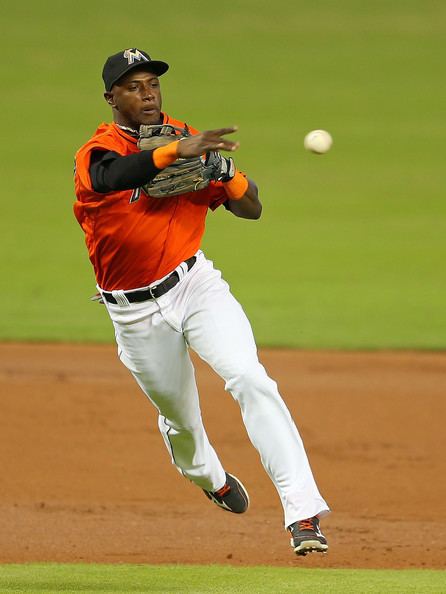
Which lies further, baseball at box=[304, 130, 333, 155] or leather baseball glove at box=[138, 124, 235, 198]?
baseball at box=[304, 130, 333, 155]

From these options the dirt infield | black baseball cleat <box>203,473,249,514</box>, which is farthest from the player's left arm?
the dirt infield

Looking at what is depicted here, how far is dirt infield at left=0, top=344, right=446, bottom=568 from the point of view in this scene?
6.70 m

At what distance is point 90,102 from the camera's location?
73.8ft

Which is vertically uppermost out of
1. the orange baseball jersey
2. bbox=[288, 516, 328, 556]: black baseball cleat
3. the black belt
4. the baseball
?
the baseball

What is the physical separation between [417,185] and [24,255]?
6.92 meters

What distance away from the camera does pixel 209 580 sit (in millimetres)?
5672

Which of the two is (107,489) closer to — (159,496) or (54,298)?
(159,496)

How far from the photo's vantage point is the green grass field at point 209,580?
536 centimetres

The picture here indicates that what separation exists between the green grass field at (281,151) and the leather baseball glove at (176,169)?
7.17 meters

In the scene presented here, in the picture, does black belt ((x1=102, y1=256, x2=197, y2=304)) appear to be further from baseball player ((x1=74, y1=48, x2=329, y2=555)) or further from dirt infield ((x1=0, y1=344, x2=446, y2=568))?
dirt infield ((x1=0, y1=344, x2=446, y2=568))

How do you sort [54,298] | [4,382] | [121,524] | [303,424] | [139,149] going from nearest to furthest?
[139,149], [121,524], [303,424], [4,382], [54,298]

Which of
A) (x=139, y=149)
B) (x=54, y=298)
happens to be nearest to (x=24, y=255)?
(x=54, y=298)

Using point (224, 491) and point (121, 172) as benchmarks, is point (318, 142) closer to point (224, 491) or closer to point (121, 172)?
point (121, 172)

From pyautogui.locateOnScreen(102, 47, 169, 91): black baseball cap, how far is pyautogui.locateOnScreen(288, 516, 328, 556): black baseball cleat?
7.22 feet
